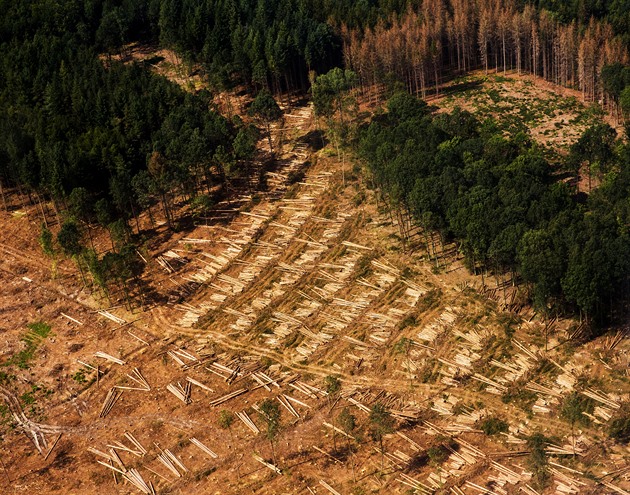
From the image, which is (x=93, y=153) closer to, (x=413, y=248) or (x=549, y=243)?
(x=413, y=248)

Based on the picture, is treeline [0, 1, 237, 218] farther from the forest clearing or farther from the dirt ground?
the dirt ground

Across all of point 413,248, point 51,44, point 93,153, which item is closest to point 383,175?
point 413,248

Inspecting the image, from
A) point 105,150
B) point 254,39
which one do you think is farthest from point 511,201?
point 254,39

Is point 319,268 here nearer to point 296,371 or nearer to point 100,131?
point 296,371

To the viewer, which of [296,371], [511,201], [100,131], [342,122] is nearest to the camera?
[296,371]

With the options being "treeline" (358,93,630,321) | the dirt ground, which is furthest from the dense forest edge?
the dirt ground
